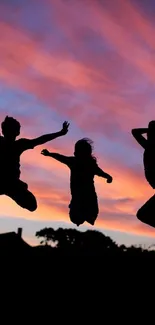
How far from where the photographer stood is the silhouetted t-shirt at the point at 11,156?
8836mm

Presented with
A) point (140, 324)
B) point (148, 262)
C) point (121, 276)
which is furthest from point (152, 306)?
point (148, 262)

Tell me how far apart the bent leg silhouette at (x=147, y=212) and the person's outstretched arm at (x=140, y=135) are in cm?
97

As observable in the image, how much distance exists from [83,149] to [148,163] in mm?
1612

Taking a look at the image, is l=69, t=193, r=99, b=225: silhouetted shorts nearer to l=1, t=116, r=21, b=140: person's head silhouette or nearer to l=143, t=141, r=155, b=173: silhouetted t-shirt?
l=143, t=141, r=155, b=173: silhouetted t-shirt

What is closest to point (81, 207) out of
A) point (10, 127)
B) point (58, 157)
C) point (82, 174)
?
point (82, 174)

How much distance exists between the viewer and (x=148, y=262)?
6.74 meters

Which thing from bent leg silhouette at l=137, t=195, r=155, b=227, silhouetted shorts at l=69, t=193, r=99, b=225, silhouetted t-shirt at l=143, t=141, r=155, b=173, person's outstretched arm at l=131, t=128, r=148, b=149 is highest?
person's outstretched arm at l=131, t=128, r=148, b=149

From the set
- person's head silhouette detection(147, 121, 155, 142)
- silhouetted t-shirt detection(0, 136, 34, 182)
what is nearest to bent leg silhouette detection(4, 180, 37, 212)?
silhouetted t-shirt detection(0, 136, 34, 182)

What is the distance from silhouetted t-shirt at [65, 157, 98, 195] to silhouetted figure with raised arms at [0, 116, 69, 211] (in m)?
0.94

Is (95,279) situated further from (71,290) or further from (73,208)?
(73,208)

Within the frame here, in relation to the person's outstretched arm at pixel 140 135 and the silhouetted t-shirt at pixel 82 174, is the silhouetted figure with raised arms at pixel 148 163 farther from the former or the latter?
the silhouetted t-shirt at pixel 82 174

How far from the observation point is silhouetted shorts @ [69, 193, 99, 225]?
9.60 metres

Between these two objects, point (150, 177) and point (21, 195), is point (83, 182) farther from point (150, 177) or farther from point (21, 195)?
point (150, 177)

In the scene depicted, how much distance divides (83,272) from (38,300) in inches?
30.6
